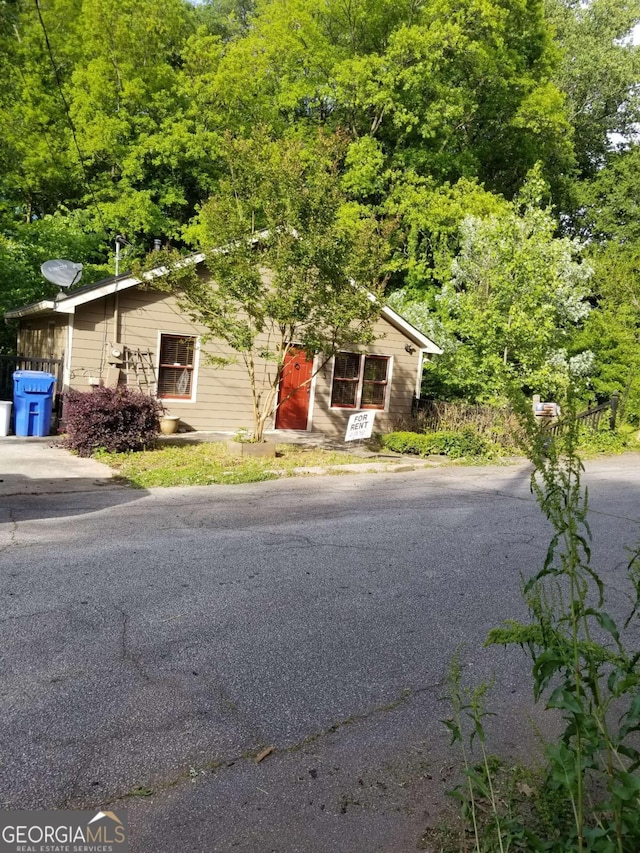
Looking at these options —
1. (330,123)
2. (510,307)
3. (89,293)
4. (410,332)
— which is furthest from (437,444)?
(330,123)

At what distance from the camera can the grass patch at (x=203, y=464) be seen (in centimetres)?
920

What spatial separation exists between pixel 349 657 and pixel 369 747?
2.91 ft

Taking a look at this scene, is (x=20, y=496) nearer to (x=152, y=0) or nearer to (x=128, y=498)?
(x=128, y=498)

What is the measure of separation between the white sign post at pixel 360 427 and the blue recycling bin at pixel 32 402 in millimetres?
6309

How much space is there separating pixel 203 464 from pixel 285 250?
4.02 metres

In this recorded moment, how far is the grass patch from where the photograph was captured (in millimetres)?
9195

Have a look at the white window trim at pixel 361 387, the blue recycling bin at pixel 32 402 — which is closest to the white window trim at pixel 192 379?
the blue recycling bin at pixel 32 402

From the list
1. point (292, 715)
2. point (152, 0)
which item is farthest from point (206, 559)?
point (152, 0)

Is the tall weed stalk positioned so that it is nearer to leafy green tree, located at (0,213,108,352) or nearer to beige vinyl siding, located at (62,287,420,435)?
beige vinyl siding, located at (62,287,420,435)

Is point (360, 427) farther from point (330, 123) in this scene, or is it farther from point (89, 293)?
point (330, 123)

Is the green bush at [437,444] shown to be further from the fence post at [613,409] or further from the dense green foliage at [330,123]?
the fence post at [613,409]

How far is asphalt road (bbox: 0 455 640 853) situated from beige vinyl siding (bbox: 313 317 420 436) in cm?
960

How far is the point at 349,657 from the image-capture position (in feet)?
12.0

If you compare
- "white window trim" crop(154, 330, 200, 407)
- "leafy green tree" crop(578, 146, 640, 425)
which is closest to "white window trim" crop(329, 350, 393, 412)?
"white window trim" crop(154, 330, 200, 407)
